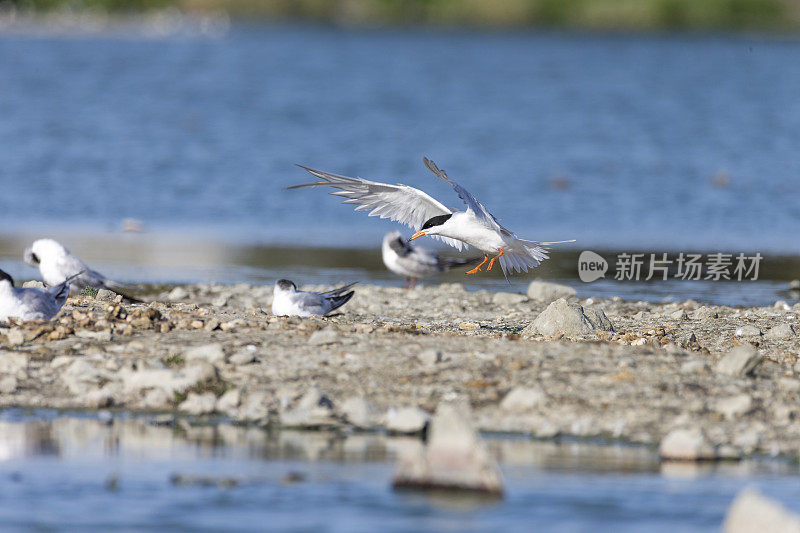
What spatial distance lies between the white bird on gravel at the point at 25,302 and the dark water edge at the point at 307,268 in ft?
15.9

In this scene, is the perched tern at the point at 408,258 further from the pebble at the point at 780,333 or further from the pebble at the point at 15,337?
the pebble at the point at 15,337

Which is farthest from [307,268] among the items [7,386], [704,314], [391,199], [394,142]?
[394,142]

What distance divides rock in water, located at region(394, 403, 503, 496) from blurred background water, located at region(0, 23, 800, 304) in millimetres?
9383

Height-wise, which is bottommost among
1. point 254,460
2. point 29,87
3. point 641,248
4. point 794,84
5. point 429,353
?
point 254,460

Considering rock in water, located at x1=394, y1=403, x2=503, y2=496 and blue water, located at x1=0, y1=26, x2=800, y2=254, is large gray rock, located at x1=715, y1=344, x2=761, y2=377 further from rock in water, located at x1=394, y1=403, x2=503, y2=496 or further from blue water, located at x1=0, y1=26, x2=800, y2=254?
blue water, located at x1=0, y1=26, x2=800, y2=254

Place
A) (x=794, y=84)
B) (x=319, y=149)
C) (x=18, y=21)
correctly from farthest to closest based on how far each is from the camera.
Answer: (x=18, y=21)
(x=794, y=84)
(x=319, y=149)

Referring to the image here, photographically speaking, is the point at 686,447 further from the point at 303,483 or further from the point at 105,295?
the point at 105,295

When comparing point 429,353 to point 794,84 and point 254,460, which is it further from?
point 794,84

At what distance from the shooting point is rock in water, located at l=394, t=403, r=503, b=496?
23.9 ft

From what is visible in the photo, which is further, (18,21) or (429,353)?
(18,21)

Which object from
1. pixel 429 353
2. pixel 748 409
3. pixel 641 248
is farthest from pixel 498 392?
pixel 641 248

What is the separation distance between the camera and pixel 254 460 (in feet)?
26.3

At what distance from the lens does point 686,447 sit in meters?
8.18

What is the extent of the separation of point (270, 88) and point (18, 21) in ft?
171
